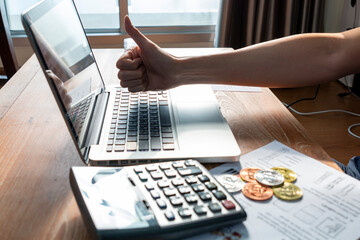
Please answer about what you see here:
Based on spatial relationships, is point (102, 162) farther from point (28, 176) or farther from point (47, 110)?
point (47, 110)

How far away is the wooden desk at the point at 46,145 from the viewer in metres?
0.47

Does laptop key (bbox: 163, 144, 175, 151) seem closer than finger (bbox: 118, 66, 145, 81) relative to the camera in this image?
Yes

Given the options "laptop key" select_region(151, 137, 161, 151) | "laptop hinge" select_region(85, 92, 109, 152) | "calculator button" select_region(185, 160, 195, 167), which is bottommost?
"laptop key" select_region(151, 137, 161, 151)

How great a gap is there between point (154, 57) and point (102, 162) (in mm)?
344

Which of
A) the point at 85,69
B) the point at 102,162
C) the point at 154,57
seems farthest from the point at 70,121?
the point at 154,57

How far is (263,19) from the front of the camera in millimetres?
2271

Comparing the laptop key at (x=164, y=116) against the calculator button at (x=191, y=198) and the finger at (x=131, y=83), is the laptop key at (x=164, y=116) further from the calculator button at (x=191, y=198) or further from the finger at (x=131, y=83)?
the calculator button at (x=191, y=198)

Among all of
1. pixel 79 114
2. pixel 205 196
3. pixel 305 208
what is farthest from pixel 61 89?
A: pixel 305 208

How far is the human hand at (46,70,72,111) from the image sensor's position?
20.9 inches

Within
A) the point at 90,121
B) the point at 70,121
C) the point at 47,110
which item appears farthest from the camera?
the point at 47,110

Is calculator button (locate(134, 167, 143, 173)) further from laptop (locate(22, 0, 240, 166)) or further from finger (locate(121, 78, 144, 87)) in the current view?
finger (locate(121, 78, 144, 87))

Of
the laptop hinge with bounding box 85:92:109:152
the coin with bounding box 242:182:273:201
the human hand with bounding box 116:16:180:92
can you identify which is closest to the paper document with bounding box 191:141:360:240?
the coin with bounding box 242:182:273:201

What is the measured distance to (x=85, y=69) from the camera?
0.76 m

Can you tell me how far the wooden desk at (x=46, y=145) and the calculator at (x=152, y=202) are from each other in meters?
0.05
